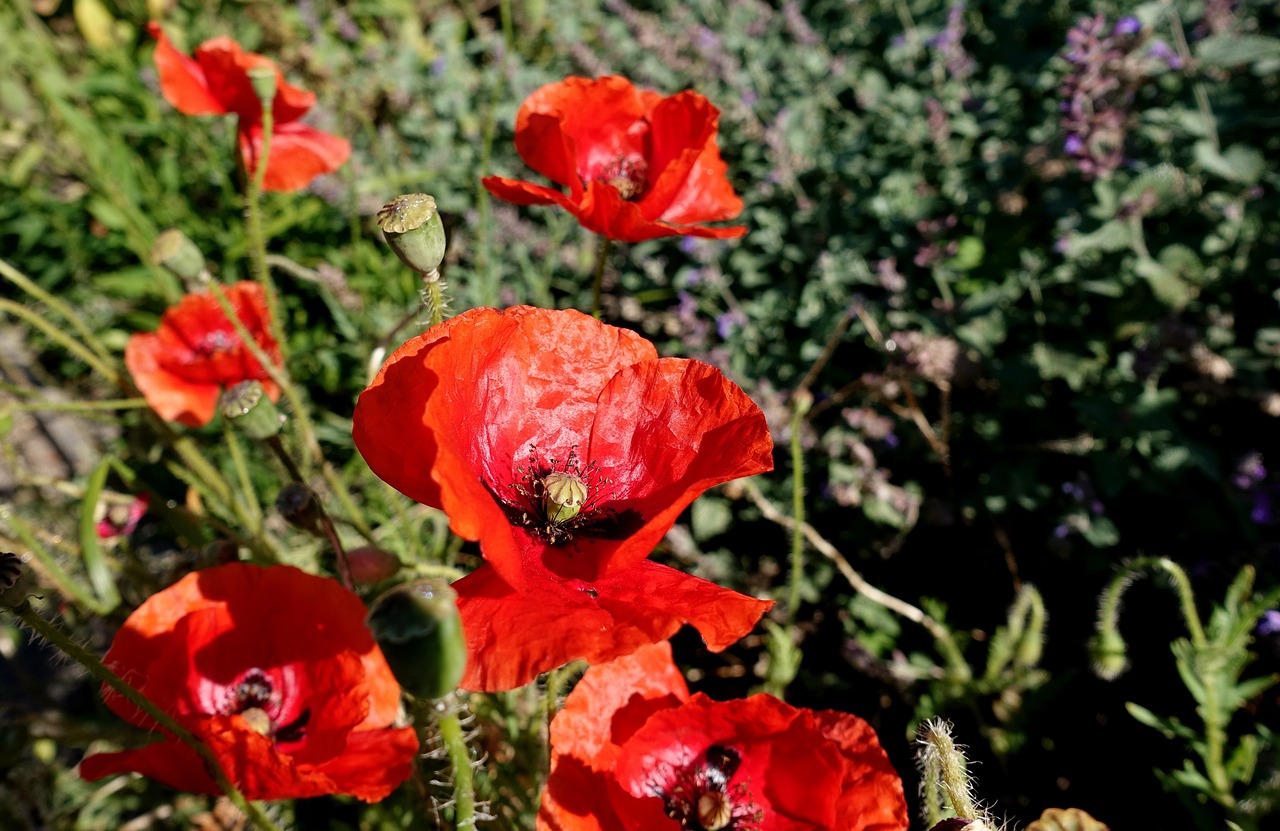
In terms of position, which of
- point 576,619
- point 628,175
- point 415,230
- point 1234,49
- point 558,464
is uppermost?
point 1234,49

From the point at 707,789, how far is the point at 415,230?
0.96m

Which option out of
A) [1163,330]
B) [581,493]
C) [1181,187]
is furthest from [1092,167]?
[581,493]

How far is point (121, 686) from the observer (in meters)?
0.96

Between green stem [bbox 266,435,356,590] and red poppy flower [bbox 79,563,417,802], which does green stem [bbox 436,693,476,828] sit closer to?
red poppy flower [bbox 79,563,417,802]

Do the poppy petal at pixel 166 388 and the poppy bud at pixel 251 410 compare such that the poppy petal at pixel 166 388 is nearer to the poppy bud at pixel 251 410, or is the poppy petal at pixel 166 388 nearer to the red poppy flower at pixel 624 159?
the poppy bud at pixel 251 410

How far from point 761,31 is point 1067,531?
2.36 meters

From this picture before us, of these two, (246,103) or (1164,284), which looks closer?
(246,103)

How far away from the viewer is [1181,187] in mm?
2391

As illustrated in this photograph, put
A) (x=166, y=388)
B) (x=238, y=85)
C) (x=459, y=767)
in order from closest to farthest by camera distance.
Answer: (x=459, y=767) → (x=238, y=85) → (x=166, y=388)

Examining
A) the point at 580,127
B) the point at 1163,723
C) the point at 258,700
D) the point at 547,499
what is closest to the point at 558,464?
the point at 547,499

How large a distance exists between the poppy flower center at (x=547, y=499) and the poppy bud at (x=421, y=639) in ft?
1.40

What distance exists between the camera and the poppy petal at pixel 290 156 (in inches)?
78.3

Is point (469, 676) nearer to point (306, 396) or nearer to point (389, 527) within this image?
point (389, 527)

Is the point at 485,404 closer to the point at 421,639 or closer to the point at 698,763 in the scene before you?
the point at 421,639
